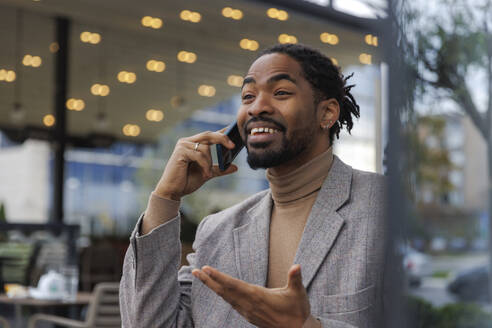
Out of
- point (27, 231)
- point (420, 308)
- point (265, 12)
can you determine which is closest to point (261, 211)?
point (420, 308)

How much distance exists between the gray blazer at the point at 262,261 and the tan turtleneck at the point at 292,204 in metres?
0.02

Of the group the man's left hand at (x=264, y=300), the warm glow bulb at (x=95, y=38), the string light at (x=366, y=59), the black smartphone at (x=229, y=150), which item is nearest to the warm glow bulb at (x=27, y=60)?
the warm glow bulb at (x=95, y=38)

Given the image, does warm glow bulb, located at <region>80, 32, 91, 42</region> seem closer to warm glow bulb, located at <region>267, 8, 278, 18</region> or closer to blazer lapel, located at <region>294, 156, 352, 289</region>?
warm glow bulb, located at <region>267, 8, 278, 18</region>

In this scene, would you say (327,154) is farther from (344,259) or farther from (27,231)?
(27,231)

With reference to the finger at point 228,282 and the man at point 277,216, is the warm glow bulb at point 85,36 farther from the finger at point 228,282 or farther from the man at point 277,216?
the finger at point 228,282

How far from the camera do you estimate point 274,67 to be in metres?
1.37

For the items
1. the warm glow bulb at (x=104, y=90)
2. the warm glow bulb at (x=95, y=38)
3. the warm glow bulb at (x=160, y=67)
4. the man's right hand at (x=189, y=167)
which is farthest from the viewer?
the warm glow bulb at (x=104, y=90)

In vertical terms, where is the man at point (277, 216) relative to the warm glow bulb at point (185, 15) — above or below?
below

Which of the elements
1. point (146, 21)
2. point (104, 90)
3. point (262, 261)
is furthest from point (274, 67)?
point (104, 90)

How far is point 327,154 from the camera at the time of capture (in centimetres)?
142

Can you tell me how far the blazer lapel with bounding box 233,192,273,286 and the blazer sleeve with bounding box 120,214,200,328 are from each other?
0.15 meters

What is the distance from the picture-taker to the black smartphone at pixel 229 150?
1470 millimetres

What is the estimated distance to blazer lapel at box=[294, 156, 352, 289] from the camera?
1.26 meters

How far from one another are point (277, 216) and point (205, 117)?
11.5m
